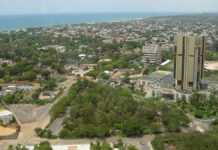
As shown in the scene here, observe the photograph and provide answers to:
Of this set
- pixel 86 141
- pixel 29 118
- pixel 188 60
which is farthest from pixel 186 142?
pixel 188 60

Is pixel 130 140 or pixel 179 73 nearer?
pixel 130 140

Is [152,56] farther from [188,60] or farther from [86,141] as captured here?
[86,141]

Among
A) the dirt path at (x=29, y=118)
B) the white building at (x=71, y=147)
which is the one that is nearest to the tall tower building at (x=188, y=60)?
the dirt path at (x=29, y=118)

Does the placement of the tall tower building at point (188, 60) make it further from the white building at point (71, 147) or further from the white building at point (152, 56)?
the white building at point (152, 56)

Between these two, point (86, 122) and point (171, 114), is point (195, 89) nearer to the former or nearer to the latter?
point (171, 114)

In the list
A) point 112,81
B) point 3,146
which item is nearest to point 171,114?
point 3,146
